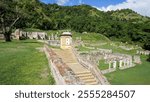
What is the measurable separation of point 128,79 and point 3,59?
4.08 meters

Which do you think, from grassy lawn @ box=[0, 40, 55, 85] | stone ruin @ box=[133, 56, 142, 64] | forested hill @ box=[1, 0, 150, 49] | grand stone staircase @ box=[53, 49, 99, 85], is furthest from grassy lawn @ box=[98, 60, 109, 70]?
grassy lawn @ box=[0, 40, 55, 85]

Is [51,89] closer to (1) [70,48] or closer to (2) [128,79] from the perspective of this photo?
(2) [128,79]

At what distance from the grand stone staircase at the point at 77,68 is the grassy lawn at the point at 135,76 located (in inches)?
26.2

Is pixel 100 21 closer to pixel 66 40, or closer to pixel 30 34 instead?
pixel 66 40

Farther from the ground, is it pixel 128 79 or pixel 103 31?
pixel 103 31

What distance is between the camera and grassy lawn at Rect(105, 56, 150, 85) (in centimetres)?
1024

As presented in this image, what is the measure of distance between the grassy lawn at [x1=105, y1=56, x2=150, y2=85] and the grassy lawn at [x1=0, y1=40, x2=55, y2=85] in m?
2.16

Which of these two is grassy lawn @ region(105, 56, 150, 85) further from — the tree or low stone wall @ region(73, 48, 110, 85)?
the tree

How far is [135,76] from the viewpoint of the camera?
35.7 feet

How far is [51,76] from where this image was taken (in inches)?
421

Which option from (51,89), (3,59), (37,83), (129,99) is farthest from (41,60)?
(129,99)

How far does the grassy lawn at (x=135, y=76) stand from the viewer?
10.2 m

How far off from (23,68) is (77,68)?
2083mm

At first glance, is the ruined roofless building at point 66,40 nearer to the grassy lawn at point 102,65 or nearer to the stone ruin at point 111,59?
the stone ruin at point 111,59
